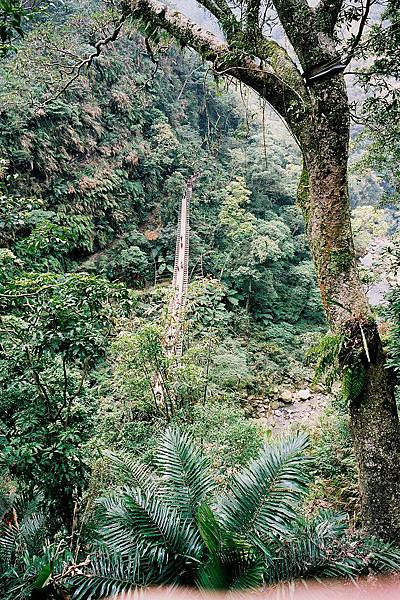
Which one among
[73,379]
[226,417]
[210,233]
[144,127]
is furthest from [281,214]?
[73,379]

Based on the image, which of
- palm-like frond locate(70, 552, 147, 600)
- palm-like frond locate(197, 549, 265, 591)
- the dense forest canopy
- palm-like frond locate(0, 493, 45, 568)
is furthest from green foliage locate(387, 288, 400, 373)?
palm-like frond locate(0, 493, 45, 568)

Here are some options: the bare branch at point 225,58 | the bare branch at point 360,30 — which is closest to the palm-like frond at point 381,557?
the bare branch at point 225,58

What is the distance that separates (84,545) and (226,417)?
10.2ft

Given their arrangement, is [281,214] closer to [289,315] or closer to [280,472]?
[289,315]

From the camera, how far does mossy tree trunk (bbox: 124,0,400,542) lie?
2.19 metres

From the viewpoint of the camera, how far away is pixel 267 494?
200 centimetres

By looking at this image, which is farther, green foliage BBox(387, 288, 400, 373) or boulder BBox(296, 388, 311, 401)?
boulder BBox(296, 388, 311, 401)

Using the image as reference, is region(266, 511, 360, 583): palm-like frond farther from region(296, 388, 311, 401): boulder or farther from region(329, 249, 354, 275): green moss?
region(296, 388, 311, 401): boulder

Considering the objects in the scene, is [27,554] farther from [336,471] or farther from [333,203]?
[336,471]

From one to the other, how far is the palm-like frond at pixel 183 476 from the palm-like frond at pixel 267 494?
140 millimetres

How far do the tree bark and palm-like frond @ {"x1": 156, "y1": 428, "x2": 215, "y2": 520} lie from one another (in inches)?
33.2

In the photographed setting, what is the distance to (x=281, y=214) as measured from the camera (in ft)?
54.1

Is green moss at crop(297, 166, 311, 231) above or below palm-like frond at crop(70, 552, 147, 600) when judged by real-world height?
above

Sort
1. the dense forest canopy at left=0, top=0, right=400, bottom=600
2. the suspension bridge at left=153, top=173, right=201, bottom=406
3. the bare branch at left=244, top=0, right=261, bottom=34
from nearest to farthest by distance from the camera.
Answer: the dense forest canopy at left=0, top=0, right=400, bottom=600 < the bare branch at left=244, top=0, right=261, bottom=34 < the suspension bridge at left=153, top=173, right=201, bottom=406
